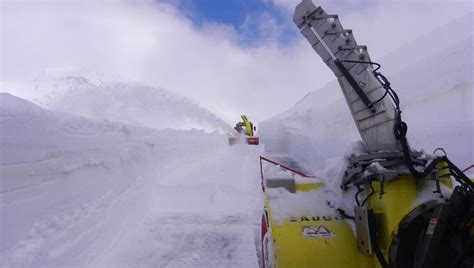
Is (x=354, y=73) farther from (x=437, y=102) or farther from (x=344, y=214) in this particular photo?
(x=437, y=102)

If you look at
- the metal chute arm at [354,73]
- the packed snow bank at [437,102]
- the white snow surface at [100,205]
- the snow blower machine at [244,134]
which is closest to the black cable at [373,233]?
the metal chute arm at [354,73]

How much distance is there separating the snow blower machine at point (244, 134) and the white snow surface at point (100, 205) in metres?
16.1

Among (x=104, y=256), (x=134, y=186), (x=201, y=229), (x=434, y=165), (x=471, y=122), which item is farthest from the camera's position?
(x=471, y=122)

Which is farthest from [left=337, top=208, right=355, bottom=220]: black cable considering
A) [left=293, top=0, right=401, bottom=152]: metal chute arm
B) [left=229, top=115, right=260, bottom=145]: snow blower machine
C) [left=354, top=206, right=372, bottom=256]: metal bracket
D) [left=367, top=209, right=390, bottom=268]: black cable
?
[left=229, top=115, right=260, bottom=145]: snow blower machine

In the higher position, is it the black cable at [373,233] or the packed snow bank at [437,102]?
the packed snow bank at [437,102]

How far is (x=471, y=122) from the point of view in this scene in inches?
273

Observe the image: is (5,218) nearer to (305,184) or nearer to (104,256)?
(104,256)

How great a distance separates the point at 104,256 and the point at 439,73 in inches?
386

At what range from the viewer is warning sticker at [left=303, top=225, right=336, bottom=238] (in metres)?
2.40

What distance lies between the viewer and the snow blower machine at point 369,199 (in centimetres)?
192

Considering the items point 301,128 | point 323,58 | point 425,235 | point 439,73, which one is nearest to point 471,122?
point 439,73

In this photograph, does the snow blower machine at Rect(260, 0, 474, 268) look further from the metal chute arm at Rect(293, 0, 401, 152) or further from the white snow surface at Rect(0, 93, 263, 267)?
the white snow surface at Rect(0, 93, 263, 267)

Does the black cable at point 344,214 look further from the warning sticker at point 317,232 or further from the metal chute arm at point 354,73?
the metal chute arm at point 354,73

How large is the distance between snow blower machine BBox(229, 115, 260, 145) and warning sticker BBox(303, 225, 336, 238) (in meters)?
20.6
